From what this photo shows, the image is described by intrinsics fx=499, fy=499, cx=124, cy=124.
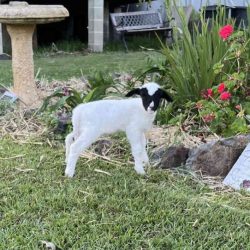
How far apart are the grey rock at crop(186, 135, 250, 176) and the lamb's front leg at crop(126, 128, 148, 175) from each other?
36cm

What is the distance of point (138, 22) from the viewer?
11.9 meters

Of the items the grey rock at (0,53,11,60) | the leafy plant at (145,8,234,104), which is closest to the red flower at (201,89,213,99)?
the leafy plant at (145,8,234,104)

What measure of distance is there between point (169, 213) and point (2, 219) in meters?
0.89

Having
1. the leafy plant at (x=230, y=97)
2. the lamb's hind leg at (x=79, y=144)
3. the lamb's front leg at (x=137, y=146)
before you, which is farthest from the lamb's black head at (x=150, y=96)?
the leafy plant at (x=230, y=97)

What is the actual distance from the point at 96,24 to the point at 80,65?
2.59 metres

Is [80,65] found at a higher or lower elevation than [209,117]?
lower

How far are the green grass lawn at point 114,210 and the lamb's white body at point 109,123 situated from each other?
6.9 inches

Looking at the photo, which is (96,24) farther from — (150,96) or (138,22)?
(150,96)

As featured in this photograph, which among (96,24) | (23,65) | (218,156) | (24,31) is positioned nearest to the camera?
(218,156)

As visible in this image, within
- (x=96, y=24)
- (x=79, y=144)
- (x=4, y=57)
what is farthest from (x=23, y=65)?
(x=96, y=24)

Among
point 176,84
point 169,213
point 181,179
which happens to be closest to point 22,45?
point 176,84

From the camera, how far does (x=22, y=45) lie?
5.22 meters

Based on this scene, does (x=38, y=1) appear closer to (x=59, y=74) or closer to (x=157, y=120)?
(x=59, y=74)

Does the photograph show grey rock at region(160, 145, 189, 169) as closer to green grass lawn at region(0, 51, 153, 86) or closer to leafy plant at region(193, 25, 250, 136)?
leafy plant at region(193, 25, 250, 136)
